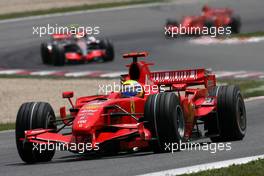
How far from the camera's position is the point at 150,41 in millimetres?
38719

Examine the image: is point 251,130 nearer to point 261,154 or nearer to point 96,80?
point 261,154

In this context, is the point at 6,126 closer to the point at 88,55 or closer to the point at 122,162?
the point at 122,162

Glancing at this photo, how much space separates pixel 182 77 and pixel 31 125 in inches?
115

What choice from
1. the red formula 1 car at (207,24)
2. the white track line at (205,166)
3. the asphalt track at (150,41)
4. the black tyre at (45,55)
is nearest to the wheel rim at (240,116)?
the white track line at (205,166)

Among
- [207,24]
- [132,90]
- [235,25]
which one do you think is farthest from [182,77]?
[235,25]

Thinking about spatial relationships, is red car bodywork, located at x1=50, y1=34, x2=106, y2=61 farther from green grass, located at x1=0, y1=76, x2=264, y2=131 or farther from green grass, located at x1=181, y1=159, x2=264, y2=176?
green grass, located at x1=181, y1=159, x2=264, y2=176

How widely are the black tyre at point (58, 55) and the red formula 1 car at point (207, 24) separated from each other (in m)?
6.42

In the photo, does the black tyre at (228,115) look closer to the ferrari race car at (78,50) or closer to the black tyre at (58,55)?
the ferrari race car at (78,50)

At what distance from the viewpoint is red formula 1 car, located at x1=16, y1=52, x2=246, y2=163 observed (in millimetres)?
12820

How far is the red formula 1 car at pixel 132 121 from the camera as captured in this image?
1282cm

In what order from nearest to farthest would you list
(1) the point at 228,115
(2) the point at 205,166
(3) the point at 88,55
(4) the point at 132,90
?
(2) the point at 205,166 < (4) the point at 132,90 < (1) the point at 228,115 < (3) the point at 88,55

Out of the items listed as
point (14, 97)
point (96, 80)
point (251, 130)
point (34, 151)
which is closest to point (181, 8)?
point (96, 80)

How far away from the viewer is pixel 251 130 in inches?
631
